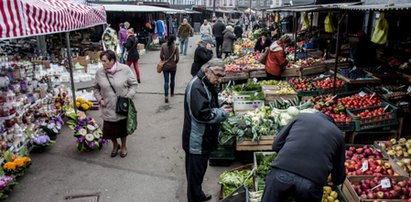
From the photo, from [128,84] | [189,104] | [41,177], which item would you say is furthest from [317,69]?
[41,177]

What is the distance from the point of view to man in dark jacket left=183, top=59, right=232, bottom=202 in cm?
398

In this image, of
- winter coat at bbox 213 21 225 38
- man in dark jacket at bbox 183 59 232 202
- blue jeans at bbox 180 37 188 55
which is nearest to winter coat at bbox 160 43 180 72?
man in dark jacket at bbox 183 59 232 202

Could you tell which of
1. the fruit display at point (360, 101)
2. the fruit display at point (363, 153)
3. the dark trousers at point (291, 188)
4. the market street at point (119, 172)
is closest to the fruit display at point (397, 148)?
the fruit display at point (363, 153)

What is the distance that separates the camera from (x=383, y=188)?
4.08 m

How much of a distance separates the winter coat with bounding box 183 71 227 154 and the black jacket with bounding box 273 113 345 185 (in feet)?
3.37

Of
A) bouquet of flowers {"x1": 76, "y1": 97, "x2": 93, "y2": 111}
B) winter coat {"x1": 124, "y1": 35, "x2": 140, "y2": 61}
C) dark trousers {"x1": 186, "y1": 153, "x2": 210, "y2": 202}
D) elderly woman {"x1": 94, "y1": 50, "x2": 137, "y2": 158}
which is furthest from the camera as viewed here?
winter coat {"x1": 124, "y1": 35, "x2": 140, "y2": 61}

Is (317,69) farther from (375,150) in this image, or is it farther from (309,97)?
(375,150)

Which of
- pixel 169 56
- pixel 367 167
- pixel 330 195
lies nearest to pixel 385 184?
pixel 367 167

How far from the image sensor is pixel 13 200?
4941 mm

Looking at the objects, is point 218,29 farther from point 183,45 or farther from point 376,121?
point 376,121

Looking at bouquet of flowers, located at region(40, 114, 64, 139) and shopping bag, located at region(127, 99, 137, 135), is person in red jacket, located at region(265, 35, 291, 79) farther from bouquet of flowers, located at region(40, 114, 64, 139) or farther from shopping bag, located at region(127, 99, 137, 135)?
bouquet of flowers, located at region(40, 114, 64, 139)

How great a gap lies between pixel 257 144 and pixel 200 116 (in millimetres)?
2145

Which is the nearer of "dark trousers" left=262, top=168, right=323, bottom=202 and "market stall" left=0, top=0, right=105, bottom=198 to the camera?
"dark trousers" left=262, top=168, right=323, bottom=202

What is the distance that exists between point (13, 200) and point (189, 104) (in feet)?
9.80
